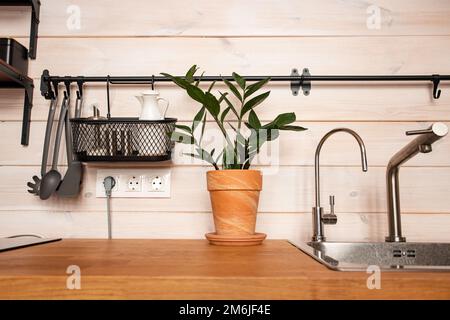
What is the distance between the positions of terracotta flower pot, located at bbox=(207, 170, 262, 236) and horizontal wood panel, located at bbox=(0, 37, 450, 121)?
0.32 meters

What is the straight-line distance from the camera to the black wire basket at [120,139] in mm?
1147

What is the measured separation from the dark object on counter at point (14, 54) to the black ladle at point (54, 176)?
193mm

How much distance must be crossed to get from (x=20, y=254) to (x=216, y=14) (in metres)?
0.93

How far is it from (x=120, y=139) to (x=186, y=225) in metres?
0.34

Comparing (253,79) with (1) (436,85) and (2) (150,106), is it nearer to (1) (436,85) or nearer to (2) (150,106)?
(2) (150,106)

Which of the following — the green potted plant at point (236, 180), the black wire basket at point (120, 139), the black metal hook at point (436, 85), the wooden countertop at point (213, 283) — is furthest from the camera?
the black metal hook at point (436, 85)

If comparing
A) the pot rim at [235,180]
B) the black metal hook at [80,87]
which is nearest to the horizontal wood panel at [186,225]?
the pot rim at [235,180]

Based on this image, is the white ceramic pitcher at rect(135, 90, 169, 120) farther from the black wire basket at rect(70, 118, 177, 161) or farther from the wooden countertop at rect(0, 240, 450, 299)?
the wooden countertop at rect(0, 240, 450, 299)

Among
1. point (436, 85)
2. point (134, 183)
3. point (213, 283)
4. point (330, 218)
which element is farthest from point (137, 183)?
point (436, 85)

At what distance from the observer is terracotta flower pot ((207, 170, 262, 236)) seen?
1.04 m

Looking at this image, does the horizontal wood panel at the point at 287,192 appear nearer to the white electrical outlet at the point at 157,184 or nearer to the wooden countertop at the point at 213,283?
the white electrical outlet at the point at 157,184

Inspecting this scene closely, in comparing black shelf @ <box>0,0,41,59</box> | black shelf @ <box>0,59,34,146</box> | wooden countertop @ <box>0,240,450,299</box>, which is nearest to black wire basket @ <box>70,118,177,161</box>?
black shelf @ <box>0,59,34,146</box>

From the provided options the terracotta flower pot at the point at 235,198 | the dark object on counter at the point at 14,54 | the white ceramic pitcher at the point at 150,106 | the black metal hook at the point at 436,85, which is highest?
the dark object on counter at the point at 14,54

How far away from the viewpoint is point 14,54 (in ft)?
4.08
